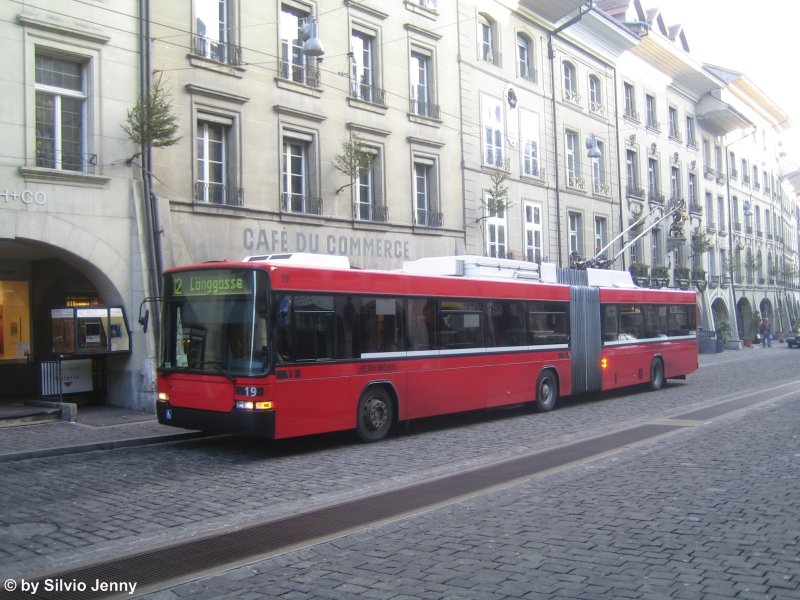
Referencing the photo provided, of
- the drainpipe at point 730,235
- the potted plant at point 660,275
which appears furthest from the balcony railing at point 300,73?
the drainpipe at point 730,235

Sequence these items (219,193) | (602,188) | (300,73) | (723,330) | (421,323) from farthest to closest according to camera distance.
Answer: (723,330), (602,188), (300,73), (219,193), (421,323)

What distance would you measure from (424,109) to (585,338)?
31.7ft

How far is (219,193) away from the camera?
18.3m

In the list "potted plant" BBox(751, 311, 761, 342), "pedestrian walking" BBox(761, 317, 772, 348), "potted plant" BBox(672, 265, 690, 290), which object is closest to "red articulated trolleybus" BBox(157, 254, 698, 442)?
"potted plant" BBox(672, 265, 690, 290)

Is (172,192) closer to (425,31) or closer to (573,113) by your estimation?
(425,31)

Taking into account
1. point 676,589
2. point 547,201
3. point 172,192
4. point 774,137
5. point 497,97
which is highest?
point 774,137

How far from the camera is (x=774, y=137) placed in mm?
60500

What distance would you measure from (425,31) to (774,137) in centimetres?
4667

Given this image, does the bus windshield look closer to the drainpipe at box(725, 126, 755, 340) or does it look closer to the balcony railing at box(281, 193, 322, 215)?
the balcony railing at box(281, 193, 322, 215)

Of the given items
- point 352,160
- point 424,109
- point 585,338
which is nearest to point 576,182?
point 424,109

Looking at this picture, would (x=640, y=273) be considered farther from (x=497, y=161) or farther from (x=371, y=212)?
(x=371, y=212)

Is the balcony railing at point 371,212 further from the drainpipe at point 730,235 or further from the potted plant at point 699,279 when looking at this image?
the drainpipe at point 730,235

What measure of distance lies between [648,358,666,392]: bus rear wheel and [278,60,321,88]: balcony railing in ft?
39.2

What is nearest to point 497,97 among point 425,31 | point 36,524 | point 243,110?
point 425,31
